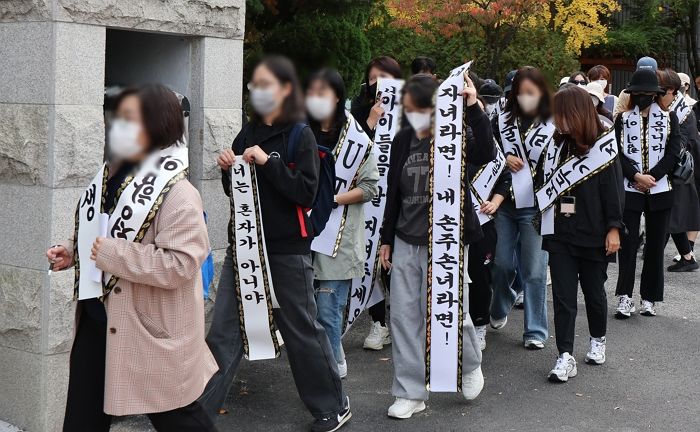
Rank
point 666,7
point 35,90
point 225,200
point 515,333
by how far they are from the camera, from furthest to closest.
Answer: point 666,7 → point 515,333 → point 225,200 → point 35,90

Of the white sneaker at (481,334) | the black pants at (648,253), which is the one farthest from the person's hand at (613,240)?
the black pants at (648,253)

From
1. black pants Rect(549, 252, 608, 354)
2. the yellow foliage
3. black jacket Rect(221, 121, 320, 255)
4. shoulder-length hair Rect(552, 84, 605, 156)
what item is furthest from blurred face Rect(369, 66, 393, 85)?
the yellow foliage

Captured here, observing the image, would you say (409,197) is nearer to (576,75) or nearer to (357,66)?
(576,75)

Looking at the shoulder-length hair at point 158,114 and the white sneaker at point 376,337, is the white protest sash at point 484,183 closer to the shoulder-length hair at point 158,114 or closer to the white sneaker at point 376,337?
the white sneaker at point 376,337

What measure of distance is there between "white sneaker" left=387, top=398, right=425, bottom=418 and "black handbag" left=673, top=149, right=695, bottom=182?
142 inches

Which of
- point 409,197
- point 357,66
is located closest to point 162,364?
point 409,197

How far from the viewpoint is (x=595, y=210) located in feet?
19.9

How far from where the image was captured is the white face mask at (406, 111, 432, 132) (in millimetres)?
5258

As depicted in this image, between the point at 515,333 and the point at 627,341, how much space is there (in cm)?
81

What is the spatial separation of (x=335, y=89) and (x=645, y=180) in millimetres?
3517

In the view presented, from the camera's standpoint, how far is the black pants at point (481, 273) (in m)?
6.74

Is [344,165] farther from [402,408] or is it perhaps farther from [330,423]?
[330,423]

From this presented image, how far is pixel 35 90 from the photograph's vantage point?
483 cm

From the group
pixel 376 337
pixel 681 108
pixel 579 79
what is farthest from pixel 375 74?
pixel 681 108
